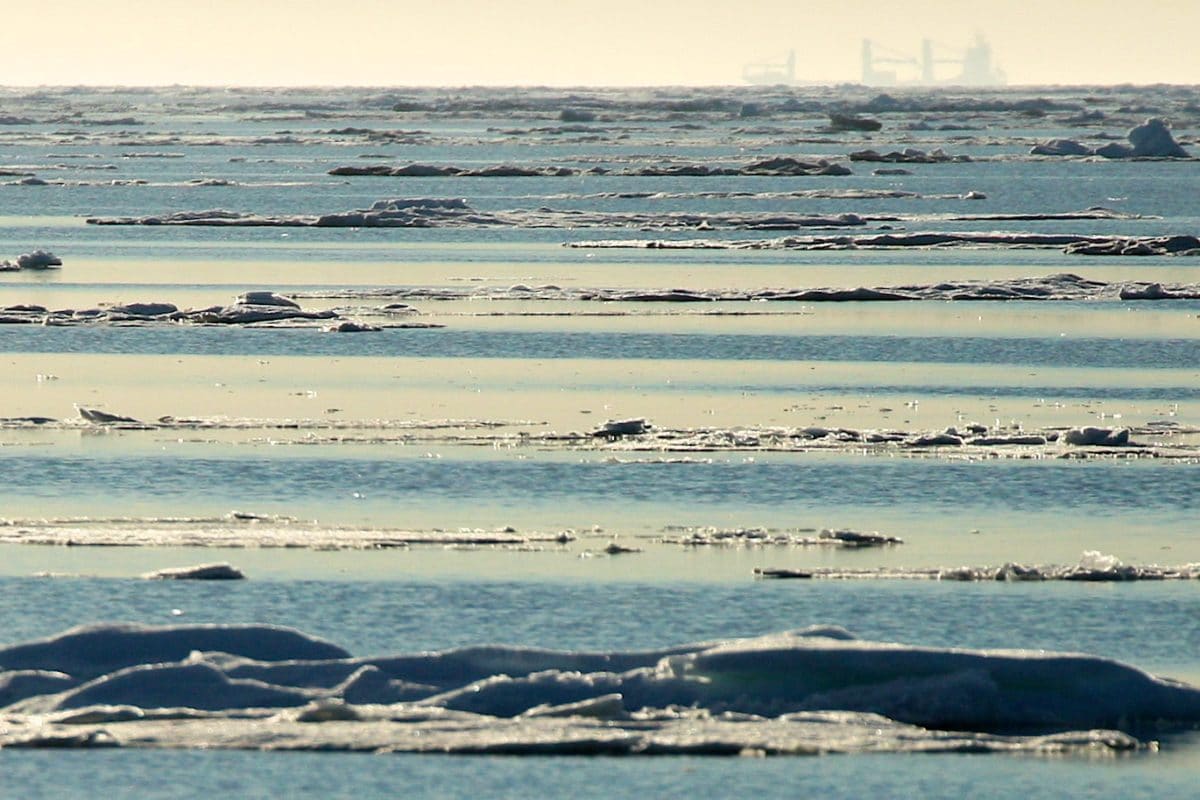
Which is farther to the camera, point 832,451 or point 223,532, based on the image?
point 832,451

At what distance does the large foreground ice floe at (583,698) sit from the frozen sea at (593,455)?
0.56ft

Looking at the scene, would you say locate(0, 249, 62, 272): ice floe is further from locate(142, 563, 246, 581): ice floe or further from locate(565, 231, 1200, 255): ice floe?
locate(142, 563, 246, 581): ice floe

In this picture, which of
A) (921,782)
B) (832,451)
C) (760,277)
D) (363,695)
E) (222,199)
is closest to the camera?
(921,782)

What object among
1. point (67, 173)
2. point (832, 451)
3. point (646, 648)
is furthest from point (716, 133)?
point (646, 648)

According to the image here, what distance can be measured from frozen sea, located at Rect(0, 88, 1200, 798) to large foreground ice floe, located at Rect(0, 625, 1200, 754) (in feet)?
0.56

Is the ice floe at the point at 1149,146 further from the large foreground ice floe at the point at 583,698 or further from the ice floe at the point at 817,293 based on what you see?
the large foreground ice floe at the point at 583,698

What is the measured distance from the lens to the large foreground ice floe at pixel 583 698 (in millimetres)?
8844

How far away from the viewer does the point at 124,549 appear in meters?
12.8

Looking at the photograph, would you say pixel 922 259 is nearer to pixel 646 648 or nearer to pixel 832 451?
pixel 832 451

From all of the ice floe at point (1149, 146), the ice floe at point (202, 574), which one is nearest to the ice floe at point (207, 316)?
the ice floe at point (202, 574)

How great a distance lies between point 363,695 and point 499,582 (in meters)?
2.64

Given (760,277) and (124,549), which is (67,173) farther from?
(124,549)

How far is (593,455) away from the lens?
16.3 metres

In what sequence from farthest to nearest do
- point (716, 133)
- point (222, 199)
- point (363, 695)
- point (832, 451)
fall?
point (716, 133) < point (222, 199) < point (832, 451) < point (363, 695)
